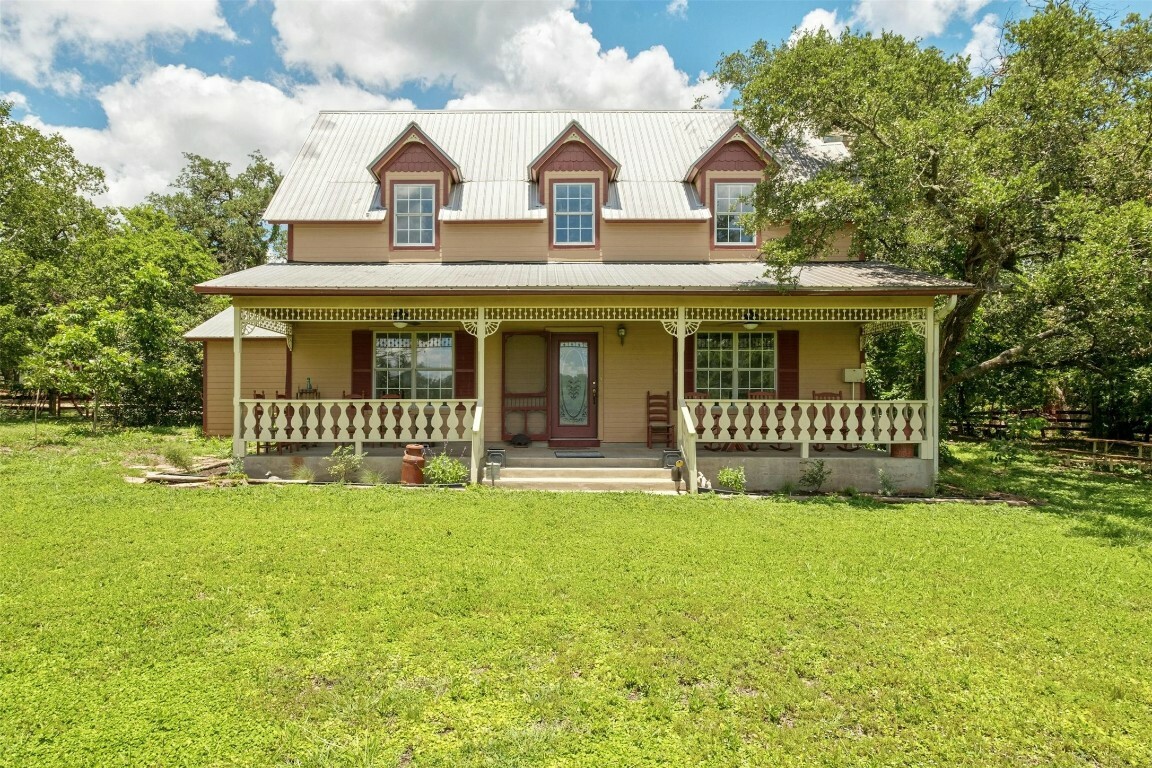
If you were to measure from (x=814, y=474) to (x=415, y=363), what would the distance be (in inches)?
319

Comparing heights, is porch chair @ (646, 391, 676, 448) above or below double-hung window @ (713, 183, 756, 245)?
below

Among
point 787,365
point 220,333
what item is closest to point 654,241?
point 787,365

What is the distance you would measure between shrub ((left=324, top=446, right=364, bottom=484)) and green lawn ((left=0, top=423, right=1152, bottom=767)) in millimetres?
2258

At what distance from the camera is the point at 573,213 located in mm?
12344

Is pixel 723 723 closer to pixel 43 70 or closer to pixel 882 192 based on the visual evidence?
pixel 882 192

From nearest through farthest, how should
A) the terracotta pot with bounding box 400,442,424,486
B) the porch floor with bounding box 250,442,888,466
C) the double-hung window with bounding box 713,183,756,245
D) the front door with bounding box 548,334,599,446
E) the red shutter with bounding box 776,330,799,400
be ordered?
1. the terracotta pot with bounding box 400,442,424,486
2. the porch floor with bounding box 250,442,888,466
3. the front door with bounding box 548,334,599,446
4. the red shutter with bounding box 776,330,799,400
5. the double-hung window with bounding box 713,183,756,245

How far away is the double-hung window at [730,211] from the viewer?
40.0 ft

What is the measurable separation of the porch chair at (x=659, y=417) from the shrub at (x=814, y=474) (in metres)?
2.62

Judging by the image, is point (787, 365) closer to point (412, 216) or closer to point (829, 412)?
point (829, 412)

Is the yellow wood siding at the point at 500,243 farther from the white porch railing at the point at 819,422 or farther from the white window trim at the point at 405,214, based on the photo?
the white porch railing at the point at 819,422

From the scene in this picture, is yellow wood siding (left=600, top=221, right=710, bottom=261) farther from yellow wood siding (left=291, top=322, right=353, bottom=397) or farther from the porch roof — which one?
yellow wood siding (left=291, top=322, right=353, bottom=397)

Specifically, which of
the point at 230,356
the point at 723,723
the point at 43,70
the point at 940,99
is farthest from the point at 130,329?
the point at 940,99

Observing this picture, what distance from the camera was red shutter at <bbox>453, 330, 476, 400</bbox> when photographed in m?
11.6

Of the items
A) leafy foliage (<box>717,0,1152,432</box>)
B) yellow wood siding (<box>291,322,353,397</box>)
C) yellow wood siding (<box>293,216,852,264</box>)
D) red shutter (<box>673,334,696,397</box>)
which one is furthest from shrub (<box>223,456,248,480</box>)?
leafy foliage (<box>717,0,1152,432</box>)
